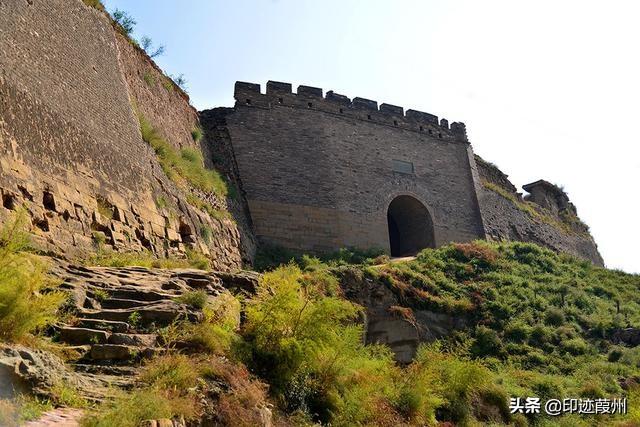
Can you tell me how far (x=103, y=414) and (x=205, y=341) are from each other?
2.33m

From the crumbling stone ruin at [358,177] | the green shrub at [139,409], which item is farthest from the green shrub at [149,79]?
the green shrub at [139,409]

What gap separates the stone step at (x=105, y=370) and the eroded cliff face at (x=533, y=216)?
1909cm

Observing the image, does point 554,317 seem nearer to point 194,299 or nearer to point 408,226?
point 408,226

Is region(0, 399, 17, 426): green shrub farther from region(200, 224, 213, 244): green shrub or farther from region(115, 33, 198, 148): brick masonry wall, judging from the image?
region(115, 33, 198, 148): brick masonry wall

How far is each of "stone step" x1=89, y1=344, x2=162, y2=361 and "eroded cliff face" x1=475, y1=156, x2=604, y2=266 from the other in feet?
61.4

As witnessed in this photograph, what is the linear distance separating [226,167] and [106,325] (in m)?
12.8

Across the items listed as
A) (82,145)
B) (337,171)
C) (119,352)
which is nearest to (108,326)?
(119,352)

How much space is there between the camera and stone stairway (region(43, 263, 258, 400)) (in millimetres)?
7199

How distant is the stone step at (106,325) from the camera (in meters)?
7.75

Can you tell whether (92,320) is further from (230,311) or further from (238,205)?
(238,205)

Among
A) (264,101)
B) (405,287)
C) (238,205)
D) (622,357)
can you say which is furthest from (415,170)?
(622,357)

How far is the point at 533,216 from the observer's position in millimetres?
28125

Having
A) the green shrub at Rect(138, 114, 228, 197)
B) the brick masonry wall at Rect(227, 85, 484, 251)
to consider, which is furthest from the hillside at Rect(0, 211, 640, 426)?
the brick masonry wall at Rect(227, 85, 484, 251)

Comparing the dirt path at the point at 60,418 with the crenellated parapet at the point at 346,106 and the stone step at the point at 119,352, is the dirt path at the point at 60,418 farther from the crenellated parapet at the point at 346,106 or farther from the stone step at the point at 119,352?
the crenellated parapet at the point at 346,106
